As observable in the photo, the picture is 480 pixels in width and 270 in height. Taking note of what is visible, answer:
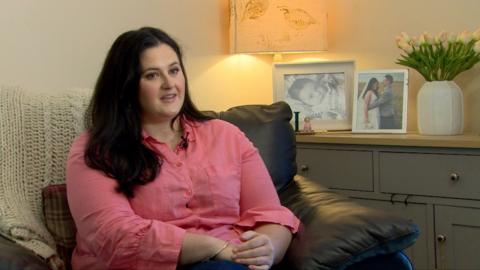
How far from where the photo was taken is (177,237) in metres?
1.27

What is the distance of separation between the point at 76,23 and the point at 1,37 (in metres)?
0.32

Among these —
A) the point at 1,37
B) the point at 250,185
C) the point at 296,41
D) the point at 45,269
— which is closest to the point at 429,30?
the point at 296,41

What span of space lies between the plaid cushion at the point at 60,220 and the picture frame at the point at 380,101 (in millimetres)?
1427

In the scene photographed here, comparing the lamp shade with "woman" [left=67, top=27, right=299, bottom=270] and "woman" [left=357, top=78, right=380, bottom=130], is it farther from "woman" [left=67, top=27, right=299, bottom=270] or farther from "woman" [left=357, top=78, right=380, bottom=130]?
"woman" [left=67, top=27, right=299, bottom=270]

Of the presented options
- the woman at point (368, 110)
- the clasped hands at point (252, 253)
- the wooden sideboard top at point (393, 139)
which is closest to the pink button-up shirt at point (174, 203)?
the clasped hands at point (252, 253)

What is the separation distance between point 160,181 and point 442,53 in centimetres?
141

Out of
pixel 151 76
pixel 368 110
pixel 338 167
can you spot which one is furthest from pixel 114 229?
pixel 368 110

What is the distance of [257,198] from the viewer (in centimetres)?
151

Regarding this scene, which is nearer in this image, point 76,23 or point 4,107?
point 4,107

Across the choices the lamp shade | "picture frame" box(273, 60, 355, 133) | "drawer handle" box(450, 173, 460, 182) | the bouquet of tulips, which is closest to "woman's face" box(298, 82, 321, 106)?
"picture frame" box(273, 60, 355, 133)

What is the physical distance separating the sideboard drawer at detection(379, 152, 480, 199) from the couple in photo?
279 mm

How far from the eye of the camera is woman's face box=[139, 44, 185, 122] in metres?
1.46

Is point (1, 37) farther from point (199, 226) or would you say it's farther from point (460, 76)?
point (460, 76)

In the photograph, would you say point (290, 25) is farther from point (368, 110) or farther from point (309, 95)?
point (368, 110)
